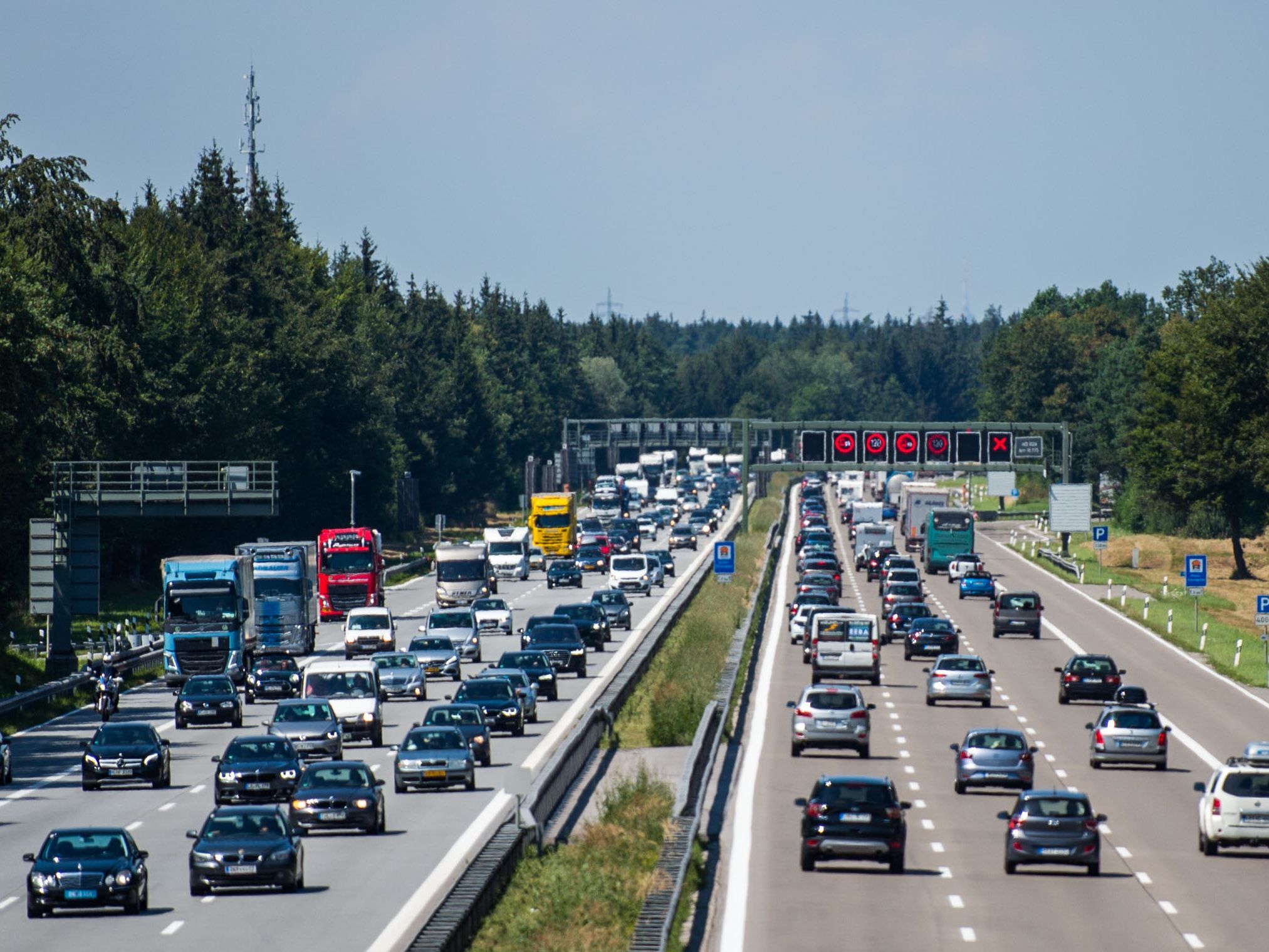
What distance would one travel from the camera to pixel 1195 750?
4325 centimetres

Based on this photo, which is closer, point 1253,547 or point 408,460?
point 1253,547

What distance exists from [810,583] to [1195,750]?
1405 inches

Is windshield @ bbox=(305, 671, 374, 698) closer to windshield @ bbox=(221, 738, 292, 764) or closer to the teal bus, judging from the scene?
windshield @ bbox=(221, 738, 292, 764)

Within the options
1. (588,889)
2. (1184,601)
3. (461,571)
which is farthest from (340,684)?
(1184,601)

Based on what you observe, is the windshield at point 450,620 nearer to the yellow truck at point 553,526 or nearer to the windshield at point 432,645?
the windshield at point 432,645

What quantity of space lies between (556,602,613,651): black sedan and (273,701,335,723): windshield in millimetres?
24200

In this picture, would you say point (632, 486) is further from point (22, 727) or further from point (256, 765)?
point (256, 765)

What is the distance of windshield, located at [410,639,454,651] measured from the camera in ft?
192

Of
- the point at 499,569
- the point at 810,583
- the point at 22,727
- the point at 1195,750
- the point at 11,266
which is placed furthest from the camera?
the point at 499,569

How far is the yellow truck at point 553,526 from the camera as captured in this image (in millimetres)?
109938

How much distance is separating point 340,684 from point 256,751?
1041cm

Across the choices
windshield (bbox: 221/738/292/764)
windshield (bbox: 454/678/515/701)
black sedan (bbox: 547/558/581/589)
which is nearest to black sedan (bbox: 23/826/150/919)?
windshield (bbox: 221/738/292/764)

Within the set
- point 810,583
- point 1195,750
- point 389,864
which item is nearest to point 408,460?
point 810,583

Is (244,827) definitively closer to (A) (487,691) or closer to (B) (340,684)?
(B) (340,684)
